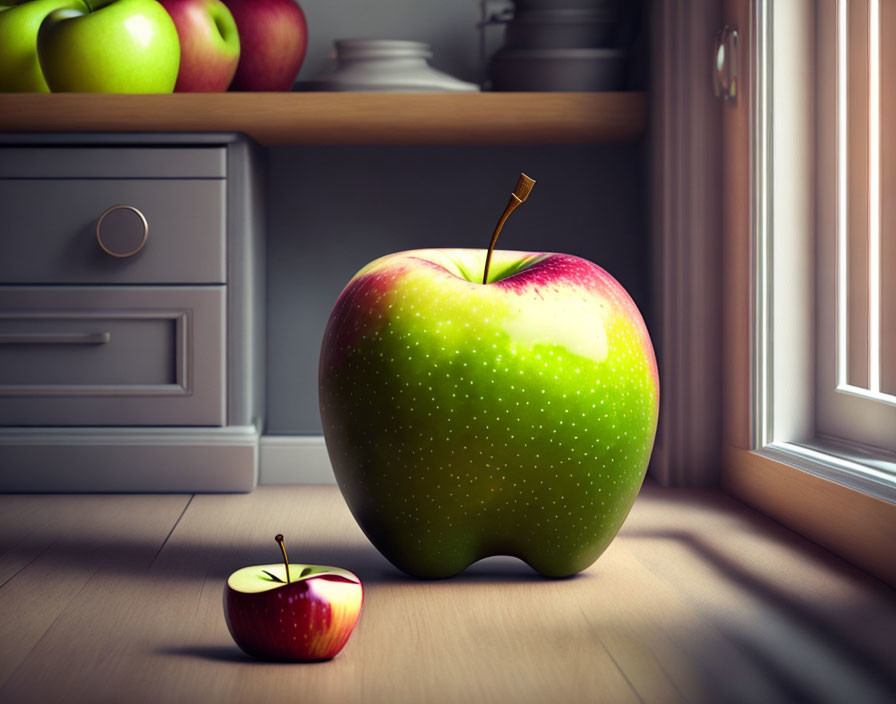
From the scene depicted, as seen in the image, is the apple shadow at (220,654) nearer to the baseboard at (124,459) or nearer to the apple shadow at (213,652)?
the apple shadow at (213,652)

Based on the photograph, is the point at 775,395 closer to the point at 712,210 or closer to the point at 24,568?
the point at 712,210

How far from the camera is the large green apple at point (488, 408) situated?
740mm

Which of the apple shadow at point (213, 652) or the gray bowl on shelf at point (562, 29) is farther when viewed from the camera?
the gray bowl on shelf at point (562, 29)

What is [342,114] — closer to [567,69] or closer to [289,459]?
[567,69]

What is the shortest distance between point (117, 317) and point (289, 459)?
30cm

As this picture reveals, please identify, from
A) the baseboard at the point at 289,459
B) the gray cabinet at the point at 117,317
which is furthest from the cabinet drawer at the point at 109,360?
the baseboard at the point at 289,459

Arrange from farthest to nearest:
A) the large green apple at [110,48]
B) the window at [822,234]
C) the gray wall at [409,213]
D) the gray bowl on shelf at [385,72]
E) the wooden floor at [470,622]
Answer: the gray wall at [409,213] < the gray bowl on shelf at [385,72] < the large green apple at [110,48] < the window at [822,234] < the wooden floor at [470,622]

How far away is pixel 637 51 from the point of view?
151 cm

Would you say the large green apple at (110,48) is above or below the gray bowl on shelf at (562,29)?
below

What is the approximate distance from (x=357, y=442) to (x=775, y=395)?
0.57 m

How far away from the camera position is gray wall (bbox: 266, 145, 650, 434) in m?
1.52

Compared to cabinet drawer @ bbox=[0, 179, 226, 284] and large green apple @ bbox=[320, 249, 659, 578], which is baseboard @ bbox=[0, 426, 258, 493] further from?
large green apple @ bbox=[320, 249, 659, 578]

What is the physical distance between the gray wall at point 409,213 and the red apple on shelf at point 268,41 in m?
0.16

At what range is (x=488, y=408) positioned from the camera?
0.74m
